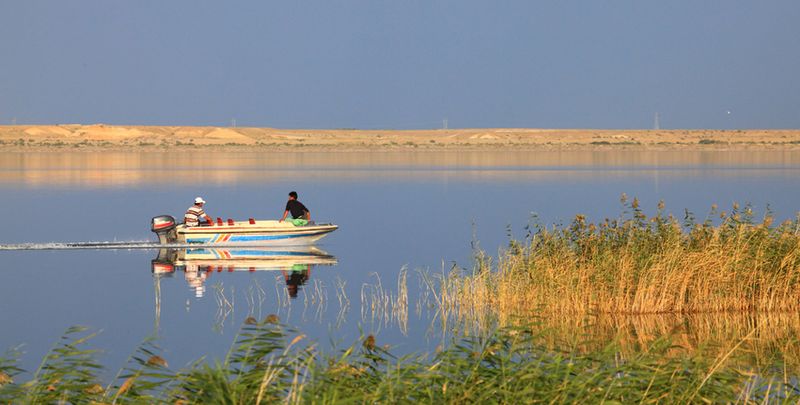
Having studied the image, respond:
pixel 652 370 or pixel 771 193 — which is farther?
pixel 771 193

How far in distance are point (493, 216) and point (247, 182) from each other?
31754mm

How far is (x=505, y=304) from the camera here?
19.1m

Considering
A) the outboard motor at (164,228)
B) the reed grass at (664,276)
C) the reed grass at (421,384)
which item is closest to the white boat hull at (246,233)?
→ the outboard motor at (164,228)

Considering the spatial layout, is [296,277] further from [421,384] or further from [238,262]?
[421,384]

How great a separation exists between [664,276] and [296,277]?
1007 centimetres

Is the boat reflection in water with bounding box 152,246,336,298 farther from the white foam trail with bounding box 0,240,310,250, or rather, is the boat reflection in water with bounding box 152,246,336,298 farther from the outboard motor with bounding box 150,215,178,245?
the white foam trail with bounding box 0,240,310,250

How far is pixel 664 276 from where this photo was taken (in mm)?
19094

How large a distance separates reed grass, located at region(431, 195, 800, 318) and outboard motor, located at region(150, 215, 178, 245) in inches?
564

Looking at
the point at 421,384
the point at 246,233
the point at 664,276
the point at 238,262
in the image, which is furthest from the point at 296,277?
the point at 421,384

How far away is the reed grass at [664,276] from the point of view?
18.9 meters

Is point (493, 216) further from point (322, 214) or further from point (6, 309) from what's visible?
point (6, 309)

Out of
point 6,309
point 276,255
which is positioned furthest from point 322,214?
point 6,309

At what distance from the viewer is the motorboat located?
103 feet

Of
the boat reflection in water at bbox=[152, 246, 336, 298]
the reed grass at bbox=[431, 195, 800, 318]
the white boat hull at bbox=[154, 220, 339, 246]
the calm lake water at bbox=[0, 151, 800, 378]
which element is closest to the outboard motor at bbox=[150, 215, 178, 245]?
the white boat hull at bbox=[154, 220, 339, 246]
